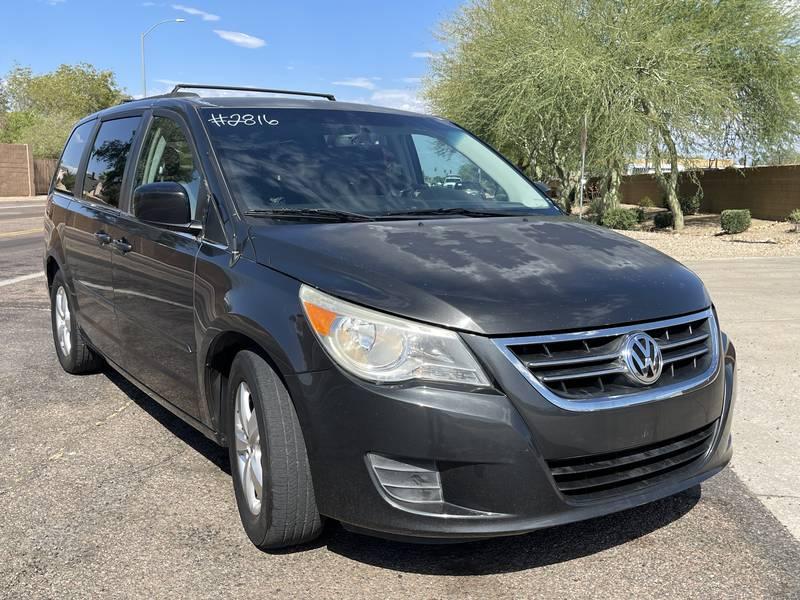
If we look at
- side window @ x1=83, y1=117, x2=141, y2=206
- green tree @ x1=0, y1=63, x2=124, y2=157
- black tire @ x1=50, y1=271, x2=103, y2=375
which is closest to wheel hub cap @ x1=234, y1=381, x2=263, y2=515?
side window @ x1=83, y1=117, x2=141, y2=206

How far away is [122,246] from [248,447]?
63.8 inches

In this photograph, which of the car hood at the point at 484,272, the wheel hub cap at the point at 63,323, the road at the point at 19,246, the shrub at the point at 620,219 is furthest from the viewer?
the shrub at the point at 620,219

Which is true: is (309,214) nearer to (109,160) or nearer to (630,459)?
(630,459)

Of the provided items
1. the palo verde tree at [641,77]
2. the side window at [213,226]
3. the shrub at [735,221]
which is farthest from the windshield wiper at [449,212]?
the shrub at [735,221]

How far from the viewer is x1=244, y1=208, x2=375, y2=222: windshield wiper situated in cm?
338

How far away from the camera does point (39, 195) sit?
49281 millimetres

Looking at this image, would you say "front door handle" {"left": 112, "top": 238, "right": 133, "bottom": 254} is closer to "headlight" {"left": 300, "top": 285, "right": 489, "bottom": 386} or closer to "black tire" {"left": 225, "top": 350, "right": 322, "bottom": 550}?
"black tire" {"left": 225, "top": 350, "right": 322, "bottom": 550}

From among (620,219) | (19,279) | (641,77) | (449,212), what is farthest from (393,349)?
(620,219)

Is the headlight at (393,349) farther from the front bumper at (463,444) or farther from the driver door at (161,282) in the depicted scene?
the driver door at (161,282)

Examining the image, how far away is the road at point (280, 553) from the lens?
Result: 292 cm

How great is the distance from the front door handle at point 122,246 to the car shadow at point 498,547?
1.87 metres

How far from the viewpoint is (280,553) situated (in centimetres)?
314

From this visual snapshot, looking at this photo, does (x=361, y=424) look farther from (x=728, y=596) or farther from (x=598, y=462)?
(x=728, y=596)

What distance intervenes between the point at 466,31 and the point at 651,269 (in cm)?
2631
